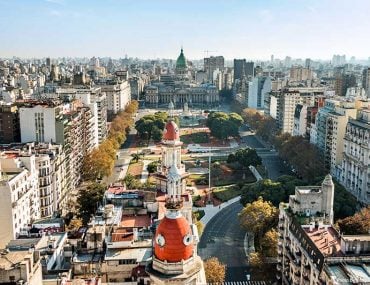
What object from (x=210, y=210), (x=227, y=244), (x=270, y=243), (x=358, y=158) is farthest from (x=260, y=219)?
(x=358, y=158)

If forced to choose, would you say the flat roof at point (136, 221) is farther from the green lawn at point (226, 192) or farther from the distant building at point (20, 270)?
the green lawn at point (226, 192)

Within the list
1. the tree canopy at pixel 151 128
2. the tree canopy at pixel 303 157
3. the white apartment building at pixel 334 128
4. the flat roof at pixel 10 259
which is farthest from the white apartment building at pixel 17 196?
the tree canopy at pixel 151 128

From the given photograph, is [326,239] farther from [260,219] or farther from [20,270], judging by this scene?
[20,270]

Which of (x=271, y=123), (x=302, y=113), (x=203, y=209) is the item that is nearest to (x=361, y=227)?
(x=203, y=209)

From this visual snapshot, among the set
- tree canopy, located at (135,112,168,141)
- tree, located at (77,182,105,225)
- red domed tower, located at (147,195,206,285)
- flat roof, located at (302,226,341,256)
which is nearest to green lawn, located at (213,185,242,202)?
tree, located at (77,182,105,225)

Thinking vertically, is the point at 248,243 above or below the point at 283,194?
below

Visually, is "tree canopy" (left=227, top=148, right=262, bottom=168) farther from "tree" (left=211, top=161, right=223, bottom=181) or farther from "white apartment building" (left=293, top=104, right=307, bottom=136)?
"white apartment building" (left=293, top=104, right=307, bottom=136)
